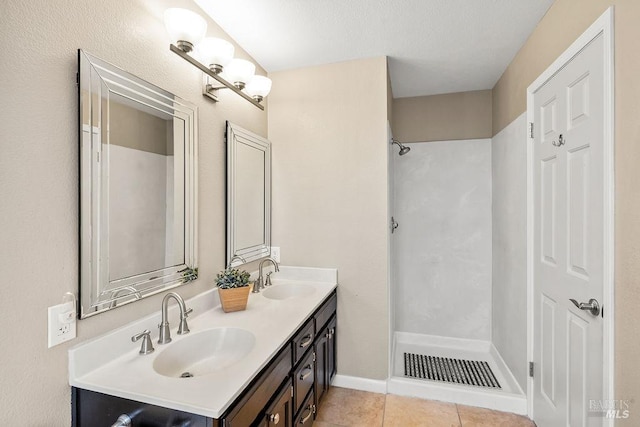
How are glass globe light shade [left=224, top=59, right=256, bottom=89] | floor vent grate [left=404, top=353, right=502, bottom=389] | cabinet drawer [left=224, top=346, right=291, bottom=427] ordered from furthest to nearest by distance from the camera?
floor vent grate [left=404, top=353, right=502, bottom=389] < glass globe light shade [left=224, top=59, right=256, bottom=89] < cabinet drawer [left=224, top=346, right=291, bottom=427]

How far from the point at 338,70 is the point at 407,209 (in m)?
1.47

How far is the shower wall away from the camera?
2.80 metres

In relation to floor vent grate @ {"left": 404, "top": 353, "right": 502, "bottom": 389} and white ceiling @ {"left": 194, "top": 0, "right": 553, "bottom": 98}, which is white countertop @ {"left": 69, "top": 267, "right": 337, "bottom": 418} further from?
white ceiling @ {"left": 194, "top": 0, "right": 553, "bottom": 98}

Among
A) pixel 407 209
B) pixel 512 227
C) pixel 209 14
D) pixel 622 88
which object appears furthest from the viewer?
pixel 407 209

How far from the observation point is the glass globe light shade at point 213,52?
1450 millimetres

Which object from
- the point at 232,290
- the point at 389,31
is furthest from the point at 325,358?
the point at 389,31

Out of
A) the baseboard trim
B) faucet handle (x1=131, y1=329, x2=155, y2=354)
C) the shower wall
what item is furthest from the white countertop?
the shower wall

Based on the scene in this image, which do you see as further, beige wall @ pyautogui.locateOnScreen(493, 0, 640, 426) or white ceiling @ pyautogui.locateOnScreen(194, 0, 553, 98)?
white ceiling @ pyautogui.locateOnScreen(194, 0, 553, 98)

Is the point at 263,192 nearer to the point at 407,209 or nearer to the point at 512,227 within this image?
the point at 407,209

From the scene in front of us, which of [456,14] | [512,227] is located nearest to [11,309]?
[456,14]

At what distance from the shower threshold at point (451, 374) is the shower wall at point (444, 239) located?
97 millimetres

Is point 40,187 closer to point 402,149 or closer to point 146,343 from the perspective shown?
point 146,343

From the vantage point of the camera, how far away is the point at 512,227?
2.20 m

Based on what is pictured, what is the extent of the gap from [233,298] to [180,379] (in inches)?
23.7
